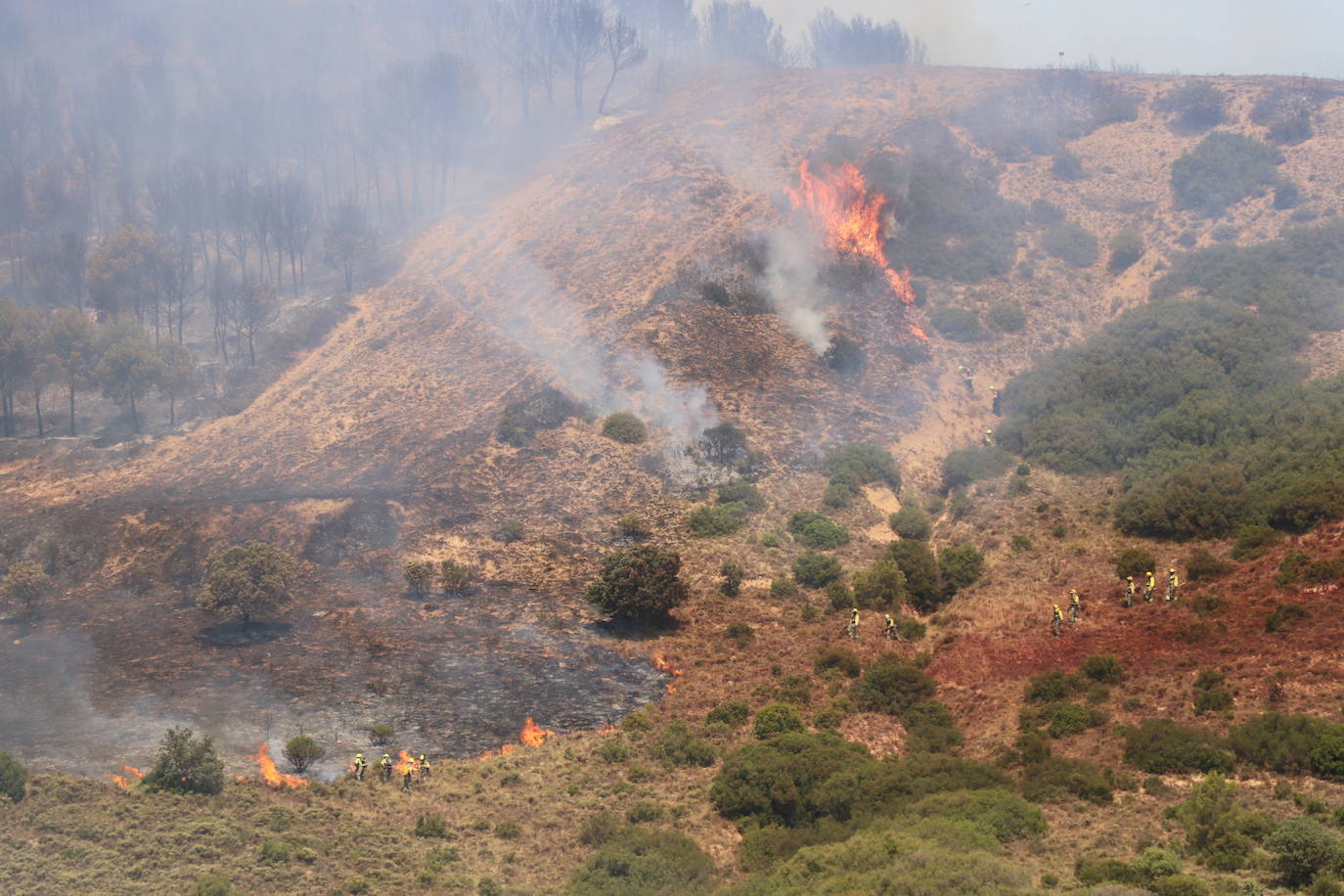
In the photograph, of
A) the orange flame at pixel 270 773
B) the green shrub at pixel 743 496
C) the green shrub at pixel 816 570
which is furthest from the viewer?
the green shrub at pixel 743 496

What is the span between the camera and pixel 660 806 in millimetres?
32219

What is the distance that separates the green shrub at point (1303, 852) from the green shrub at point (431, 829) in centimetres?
2184

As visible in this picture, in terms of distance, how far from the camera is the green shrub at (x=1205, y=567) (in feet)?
133

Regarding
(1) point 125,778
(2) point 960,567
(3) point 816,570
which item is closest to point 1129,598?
(2) point 960,567

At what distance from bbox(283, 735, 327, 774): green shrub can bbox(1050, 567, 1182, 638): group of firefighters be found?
91.1ft

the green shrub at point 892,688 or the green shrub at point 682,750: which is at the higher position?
the green shrub at point 892,688

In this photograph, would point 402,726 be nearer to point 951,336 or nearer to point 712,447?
point 712,447

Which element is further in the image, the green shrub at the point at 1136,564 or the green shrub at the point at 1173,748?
the green shrub at the point at 1136,564

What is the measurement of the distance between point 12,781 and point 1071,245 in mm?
76871

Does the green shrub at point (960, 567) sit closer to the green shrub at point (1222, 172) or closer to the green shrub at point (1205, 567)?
the green shrub at point (1205, 567)

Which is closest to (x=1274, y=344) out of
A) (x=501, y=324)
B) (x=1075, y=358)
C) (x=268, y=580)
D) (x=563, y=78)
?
(x=1075, y=358)

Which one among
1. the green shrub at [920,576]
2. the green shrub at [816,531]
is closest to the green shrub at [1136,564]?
the green shrub at [920,576]

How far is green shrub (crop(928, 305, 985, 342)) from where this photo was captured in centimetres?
7325

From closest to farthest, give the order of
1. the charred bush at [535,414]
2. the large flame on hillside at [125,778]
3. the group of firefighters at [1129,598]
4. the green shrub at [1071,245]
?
the large flame on hillside at [125,778], the group of firefighters at [1129,598], the charred bush at [535,414], the green shrub at [1071,245]
